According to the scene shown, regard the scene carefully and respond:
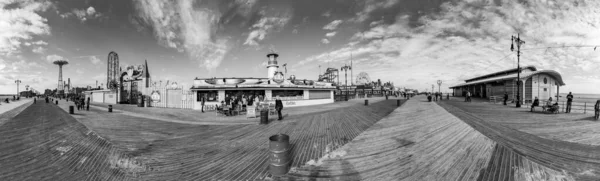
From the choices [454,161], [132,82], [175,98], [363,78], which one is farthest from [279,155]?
[363,78]

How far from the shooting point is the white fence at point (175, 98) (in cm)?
2239

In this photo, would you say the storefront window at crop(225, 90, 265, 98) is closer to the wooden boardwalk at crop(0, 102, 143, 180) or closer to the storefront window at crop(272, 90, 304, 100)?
the storefront window at crop(272, 90, 304, 100)

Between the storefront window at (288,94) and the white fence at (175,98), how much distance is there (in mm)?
9494

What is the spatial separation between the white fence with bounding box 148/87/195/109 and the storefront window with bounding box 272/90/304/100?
949 centimetres

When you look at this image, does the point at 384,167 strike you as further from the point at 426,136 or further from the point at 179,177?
the point at 179,177

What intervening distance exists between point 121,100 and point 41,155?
34488 millimetres

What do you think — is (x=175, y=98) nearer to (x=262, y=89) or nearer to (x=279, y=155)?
(x=262, y=89)

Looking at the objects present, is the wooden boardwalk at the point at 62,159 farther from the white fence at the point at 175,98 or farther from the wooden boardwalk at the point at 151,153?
the white fence at the point at 175,98

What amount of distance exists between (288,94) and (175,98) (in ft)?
45.4

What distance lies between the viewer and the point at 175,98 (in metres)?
23.7

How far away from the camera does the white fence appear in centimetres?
2239

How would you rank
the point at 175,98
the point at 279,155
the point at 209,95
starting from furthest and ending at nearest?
1. the point at 175,98
2. the point at 209,95
3. the point at 279,155

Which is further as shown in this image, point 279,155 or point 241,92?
point 241,92

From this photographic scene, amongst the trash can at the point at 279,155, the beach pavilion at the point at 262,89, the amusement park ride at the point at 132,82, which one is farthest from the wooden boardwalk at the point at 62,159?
the amusement park ride at the point at 132,82
